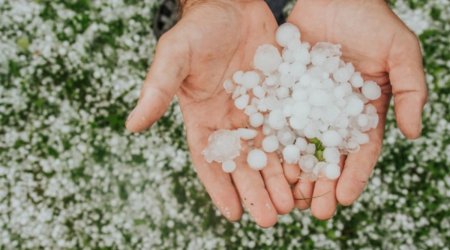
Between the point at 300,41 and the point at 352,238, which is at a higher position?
the point at 300,41

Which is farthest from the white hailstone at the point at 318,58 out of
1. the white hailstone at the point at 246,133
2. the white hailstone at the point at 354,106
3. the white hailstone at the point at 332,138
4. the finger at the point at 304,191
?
the finger at the point at 304,191

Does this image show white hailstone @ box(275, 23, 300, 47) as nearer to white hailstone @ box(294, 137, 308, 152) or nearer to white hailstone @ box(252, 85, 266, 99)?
white hailstone @ box(252, 85, 266, 99)

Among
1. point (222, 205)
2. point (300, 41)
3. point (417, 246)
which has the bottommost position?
point (417, 246)

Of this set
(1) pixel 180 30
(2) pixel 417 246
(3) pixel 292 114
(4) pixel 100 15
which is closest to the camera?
(1) pixel 180 30

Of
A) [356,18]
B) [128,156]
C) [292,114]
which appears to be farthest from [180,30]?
[128,156]

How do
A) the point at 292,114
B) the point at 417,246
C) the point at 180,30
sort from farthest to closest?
1. the point at 417,246
2. the point at 292,114
3. the point at 180,30

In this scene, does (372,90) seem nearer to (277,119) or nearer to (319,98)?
(319,98)

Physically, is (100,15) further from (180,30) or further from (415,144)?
(415,144)

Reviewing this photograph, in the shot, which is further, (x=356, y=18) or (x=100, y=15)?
(x=100, y=15)
